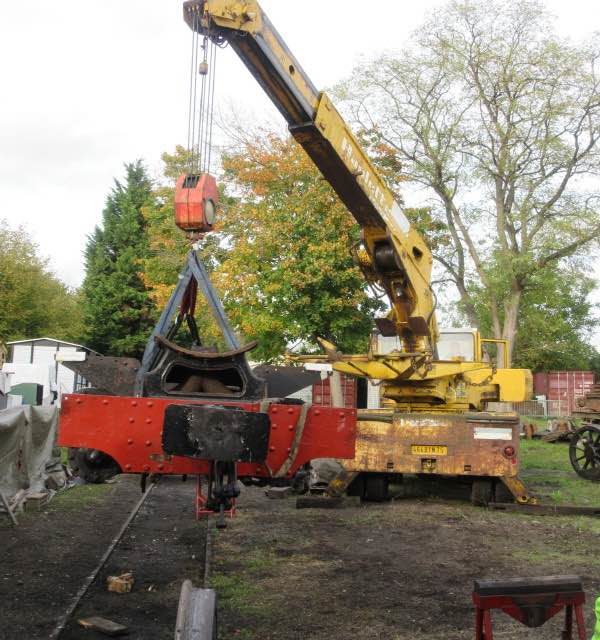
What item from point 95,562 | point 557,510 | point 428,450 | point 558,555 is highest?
point 428,450

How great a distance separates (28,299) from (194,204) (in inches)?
1611

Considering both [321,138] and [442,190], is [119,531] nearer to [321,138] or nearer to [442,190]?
[321,138]

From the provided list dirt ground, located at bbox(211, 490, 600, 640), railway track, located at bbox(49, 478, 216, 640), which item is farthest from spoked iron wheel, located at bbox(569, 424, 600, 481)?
railway track, located at bbox(49, 478, 216, 640)

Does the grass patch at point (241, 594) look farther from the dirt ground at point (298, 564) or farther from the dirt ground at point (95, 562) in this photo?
the dirt ground at point (95, 562)

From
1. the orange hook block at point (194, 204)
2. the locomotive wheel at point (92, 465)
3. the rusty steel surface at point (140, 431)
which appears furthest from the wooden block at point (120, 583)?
the orange hook block at point (194, 204)

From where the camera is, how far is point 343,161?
324 inches

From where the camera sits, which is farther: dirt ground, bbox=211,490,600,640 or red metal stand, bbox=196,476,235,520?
red metal stand, bbox=196,476,235,520

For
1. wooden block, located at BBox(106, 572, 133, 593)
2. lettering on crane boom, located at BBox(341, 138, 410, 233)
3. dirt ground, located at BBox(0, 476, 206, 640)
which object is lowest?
dirt ground, located at BBox(0, 476, 206, 640)

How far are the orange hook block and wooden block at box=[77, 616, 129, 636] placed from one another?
111 inches

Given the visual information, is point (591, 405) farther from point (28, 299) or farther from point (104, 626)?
point (28, 299)

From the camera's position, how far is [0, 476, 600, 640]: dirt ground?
532cm

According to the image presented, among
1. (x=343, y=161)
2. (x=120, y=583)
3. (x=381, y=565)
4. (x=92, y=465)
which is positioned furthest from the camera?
(x=343, y=161)

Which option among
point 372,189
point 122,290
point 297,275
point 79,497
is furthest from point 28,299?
point 372,189

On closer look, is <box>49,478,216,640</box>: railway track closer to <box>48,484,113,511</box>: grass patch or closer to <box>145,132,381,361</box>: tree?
<box>48,484,113,511</box>: grass patch
